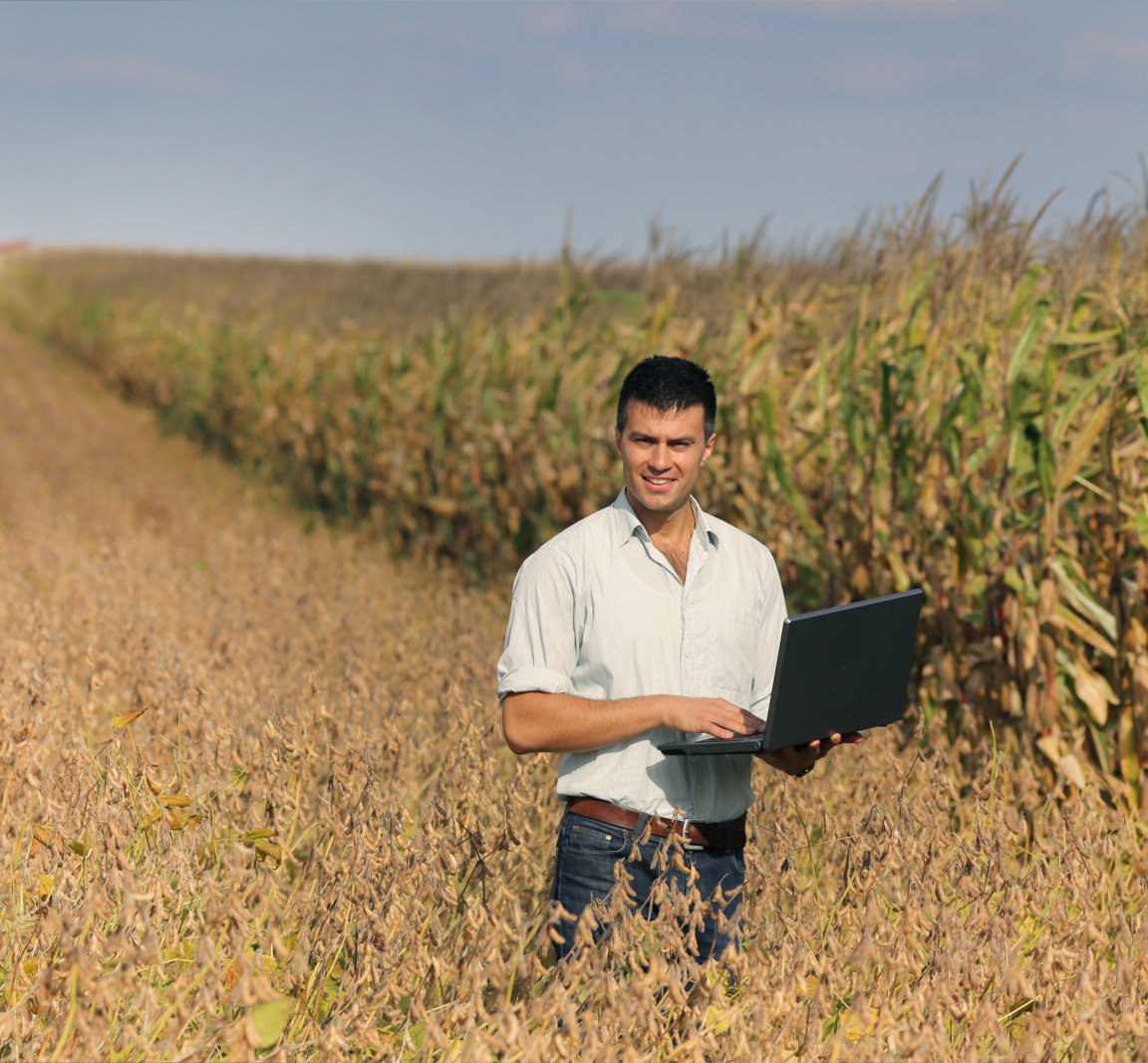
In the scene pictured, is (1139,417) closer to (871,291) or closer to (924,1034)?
(871,291)

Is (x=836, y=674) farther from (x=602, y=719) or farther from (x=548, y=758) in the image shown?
(x=548, y=758)

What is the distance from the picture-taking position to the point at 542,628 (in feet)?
8.05

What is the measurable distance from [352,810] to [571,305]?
505 cm

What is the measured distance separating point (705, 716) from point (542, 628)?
1.31 feet

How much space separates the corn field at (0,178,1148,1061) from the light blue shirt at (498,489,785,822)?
32 centimetres

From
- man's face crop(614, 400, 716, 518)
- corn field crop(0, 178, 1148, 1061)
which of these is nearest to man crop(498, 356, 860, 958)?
man's face crop(614, 400, 716, 518)

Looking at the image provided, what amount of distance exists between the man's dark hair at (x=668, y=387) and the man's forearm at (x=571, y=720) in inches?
23.9

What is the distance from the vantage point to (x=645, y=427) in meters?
2.45

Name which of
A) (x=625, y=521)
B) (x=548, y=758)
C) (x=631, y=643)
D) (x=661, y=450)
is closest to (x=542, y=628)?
(x=631, y=643)

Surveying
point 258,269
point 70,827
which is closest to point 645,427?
point 70,827

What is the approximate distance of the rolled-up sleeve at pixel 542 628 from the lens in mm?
2436

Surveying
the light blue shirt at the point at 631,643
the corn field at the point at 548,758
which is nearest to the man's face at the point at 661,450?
the light blue shirt at the point at 631,643

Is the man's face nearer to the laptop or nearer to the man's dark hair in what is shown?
the man's dark hair

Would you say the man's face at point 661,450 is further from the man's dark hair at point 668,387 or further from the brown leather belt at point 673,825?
the brown leather belt at point 673,825
